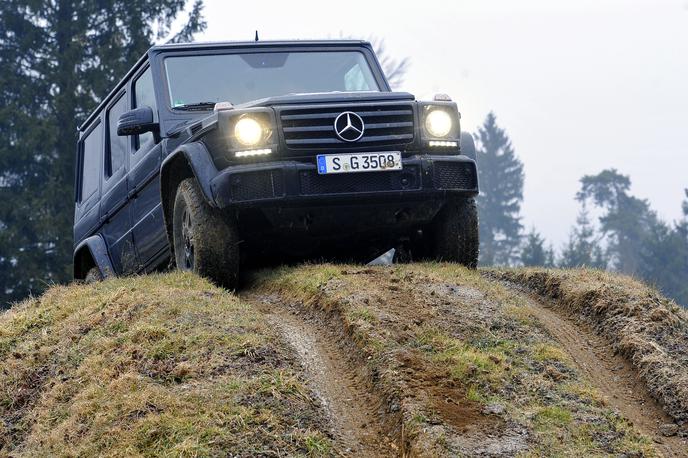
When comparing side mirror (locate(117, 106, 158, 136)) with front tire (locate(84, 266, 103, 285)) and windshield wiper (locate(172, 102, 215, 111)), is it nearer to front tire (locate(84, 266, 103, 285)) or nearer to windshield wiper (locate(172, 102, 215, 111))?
windshield wiper (locate(172, 102, 215, 111))

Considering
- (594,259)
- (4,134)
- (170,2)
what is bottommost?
(594,259)

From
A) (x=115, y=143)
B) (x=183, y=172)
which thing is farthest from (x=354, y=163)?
(x=115, y=143)

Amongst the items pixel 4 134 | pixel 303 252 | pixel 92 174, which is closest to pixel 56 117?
pixel 4 134

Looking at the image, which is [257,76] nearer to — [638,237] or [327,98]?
[327,98]

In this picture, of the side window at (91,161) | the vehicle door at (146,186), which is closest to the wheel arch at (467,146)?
the vehicle door at (146,186)

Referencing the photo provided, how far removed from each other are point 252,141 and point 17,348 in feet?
6.94

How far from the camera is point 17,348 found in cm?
834

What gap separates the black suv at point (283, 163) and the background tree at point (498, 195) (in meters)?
63.4

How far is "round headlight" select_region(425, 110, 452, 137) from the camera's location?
8.96 m

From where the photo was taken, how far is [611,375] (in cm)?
745

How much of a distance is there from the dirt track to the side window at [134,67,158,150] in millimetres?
2005

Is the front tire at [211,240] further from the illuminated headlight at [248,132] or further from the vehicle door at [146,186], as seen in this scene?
the vehicle door at [146,186]

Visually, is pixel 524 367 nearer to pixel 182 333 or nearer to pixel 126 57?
pixel 182 333

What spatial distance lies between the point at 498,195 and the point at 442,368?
278 feet
